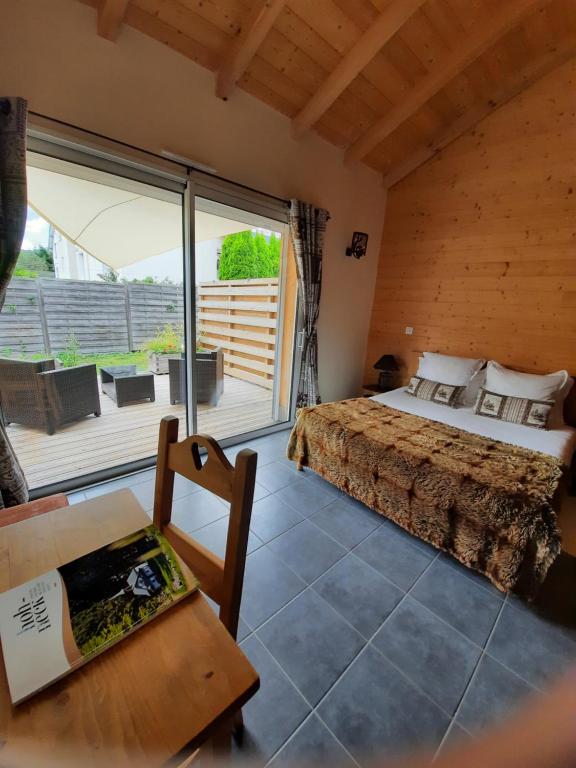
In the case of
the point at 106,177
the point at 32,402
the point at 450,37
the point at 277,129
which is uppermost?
the point at 450,37

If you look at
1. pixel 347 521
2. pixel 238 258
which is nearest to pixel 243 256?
pixel 238 258

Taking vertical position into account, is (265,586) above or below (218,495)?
below

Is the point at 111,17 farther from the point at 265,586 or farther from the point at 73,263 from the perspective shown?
the point at 265,586

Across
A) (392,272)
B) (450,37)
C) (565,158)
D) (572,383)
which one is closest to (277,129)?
(450,37)

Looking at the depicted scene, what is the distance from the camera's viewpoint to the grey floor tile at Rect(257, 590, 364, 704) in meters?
1.22

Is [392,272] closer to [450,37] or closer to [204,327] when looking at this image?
[450,37]

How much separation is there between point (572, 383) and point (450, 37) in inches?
108

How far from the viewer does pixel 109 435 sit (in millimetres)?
2762

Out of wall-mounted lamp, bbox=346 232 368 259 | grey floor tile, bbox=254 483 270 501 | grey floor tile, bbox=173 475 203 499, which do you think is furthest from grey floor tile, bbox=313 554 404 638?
wall-mounted lamp, bbox=346 232 368 259

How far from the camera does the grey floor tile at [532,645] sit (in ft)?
4.20

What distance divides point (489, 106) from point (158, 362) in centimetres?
370

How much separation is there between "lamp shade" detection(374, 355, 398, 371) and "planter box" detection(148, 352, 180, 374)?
2.17m

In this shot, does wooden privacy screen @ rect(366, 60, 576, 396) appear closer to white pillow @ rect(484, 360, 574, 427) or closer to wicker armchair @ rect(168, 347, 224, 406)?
white pillow @ rect(484, 360, 574, 427)

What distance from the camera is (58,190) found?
2020 millimetres
